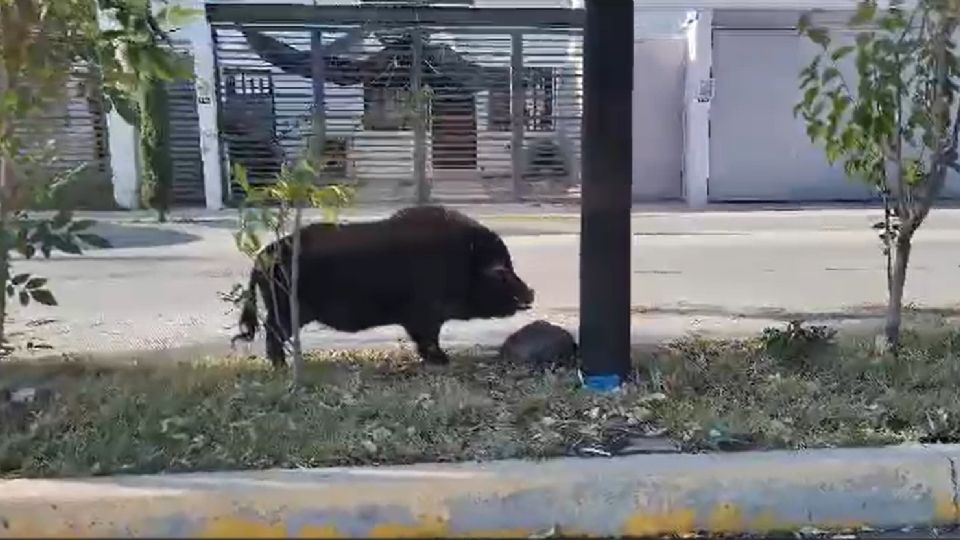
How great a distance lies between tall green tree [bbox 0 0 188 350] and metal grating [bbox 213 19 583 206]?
8.86 m

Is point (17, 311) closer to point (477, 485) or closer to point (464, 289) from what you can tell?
point (464, 289)

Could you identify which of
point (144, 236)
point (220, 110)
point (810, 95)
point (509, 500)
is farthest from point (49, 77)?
point (220, 110)

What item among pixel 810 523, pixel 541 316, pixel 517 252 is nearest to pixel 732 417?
pixel 810 523

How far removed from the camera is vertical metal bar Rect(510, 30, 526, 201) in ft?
49.6

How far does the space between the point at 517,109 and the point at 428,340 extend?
35.4 ft

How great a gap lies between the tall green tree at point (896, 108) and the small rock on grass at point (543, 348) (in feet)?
5.65

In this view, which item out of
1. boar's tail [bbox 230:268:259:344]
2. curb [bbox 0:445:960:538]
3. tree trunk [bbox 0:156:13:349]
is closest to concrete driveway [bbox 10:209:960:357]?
boar's tail [bbox 230:268:259:344]

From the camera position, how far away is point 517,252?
1077cm

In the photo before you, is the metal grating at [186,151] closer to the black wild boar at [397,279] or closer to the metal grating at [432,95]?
the metal grating at [432,95]

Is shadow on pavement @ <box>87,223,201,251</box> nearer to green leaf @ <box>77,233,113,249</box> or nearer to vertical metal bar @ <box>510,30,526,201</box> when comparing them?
vertical metal bar @ <box>510,30,526,201</box>

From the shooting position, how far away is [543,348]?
17.0 feet

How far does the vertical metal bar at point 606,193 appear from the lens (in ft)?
14.6

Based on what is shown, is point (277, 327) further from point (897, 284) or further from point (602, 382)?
point (897, 284)

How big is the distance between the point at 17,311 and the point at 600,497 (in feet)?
16.7
